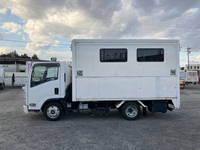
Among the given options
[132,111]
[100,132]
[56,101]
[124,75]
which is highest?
[124,75]

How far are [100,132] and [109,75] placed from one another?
2.08m

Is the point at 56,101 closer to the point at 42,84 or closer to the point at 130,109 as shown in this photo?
the point at 42,84

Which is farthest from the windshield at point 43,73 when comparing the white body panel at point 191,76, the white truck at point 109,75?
the white body panel at point 191,76

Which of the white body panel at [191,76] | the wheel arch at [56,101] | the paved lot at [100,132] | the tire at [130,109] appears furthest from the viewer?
the white body panel at [191,76]

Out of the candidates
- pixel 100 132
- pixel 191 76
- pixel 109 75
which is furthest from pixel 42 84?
pixel 191 76

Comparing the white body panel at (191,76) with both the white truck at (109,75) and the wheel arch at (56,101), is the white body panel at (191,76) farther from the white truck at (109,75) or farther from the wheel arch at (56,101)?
the wheel arch at (56,101)

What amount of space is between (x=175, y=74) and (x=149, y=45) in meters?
1.47

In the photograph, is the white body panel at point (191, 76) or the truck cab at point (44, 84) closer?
the truck cab at point (44, 84)

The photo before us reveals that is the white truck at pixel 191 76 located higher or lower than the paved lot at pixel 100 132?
higher

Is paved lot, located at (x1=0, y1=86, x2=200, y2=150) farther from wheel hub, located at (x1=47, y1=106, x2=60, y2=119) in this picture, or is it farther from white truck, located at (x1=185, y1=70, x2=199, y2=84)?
white truck, located at (x1=185, y1=70, x2=199, y2=84)

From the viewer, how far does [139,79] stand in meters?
6.45

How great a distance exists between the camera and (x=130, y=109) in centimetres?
671

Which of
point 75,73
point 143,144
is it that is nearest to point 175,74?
point 143,144

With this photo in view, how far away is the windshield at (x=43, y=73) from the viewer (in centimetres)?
639
